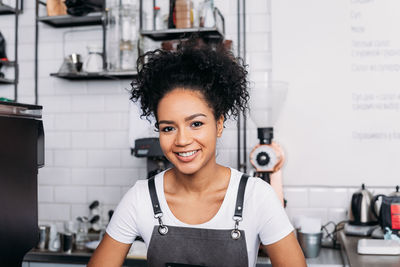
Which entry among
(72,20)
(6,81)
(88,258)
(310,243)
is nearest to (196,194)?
(310,243)

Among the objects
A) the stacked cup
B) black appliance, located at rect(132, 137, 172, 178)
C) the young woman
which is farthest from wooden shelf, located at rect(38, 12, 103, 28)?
the young woman

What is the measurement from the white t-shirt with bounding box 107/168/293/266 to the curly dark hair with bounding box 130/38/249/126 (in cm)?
26

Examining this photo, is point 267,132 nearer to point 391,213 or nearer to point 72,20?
point 391,213

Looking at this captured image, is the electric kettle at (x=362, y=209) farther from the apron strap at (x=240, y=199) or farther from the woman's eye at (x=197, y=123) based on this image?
the woman's eye at (x=197, y=123)

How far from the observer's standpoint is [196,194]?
1.60 meters

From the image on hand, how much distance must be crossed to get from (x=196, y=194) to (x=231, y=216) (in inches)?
5.8

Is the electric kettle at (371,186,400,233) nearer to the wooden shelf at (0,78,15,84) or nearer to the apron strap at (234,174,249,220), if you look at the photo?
the apron strap at (234,174,249,220)

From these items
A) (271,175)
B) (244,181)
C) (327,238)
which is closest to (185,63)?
(244,181)

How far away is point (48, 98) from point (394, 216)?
2.20 metres

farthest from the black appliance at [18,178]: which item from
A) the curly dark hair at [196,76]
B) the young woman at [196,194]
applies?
the curly dark hair at [196,76]

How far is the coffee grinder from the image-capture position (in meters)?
2.45

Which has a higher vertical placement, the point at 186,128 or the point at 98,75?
the point at 98,75

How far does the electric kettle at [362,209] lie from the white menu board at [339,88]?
0.20 m

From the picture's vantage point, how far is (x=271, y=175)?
2.52 meters
